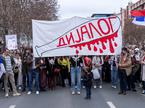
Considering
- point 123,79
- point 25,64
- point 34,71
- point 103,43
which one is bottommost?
point 123,79

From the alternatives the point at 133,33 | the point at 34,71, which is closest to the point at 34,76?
the point at 34,71

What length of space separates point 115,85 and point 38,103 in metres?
4.92

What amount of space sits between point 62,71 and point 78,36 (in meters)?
2.57

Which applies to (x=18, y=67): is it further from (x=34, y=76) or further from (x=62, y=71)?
(x=62, y=71)

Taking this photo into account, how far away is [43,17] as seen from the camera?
4172 centimetres

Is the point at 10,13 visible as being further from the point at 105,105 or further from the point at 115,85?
the point at 105,105

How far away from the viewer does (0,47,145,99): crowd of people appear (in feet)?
46.9

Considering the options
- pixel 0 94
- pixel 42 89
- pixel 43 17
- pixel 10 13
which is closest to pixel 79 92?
pixel 42 89

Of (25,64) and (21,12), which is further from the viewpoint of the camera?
(21,12)

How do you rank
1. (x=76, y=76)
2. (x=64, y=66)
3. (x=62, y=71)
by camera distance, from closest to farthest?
(x=76, y=76), (x=62, y=71), (x=64, y=66)

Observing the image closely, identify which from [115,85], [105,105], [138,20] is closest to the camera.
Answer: [105,105]

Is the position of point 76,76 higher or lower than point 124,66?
lower

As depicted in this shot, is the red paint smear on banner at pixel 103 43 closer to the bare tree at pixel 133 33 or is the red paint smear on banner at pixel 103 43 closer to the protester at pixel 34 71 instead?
the protester at pixel 34 71

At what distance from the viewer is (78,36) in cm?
1513
